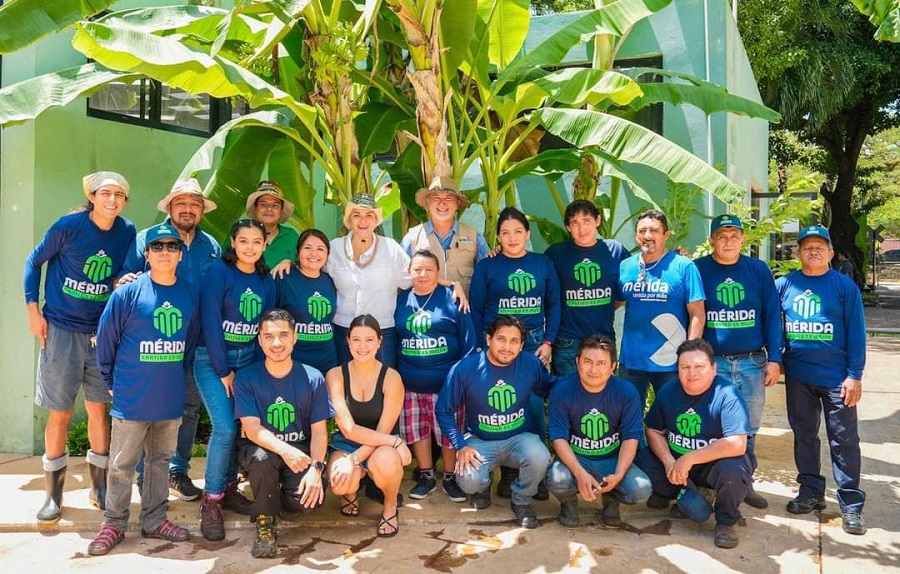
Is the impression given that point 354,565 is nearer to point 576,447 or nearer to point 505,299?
point 576,447

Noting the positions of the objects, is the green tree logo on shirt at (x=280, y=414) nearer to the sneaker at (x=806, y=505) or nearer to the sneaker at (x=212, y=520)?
the sneaker at (x=212, y=520)

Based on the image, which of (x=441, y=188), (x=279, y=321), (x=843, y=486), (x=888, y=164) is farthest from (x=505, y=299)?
(x=888, y=164)

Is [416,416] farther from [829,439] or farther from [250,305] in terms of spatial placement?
[829,439]

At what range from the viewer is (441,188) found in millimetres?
5098

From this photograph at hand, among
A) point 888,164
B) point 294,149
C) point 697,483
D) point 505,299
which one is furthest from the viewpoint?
point 888,164

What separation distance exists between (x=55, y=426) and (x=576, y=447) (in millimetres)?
3285

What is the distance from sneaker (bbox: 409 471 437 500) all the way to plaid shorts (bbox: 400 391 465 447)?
0.87 feet

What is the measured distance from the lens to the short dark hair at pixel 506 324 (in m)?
4.50

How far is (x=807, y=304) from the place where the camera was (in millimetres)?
4586

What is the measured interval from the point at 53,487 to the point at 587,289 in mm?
3710

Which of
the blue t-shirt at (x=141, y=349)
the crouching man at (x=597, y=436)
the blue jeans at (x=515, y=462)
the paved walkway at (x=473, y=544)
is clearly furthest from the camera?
the blue jeans at (x=515, y=462)

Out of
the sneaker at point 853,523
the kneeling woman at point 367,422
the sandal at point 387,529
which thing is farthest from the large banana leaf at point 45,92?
the sneaker at point 853,523

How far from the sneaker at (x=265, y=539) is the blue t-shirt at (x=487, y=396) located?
120 cm

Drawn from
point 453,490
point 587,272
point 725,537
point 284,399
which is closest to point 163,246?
point 284,399
